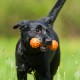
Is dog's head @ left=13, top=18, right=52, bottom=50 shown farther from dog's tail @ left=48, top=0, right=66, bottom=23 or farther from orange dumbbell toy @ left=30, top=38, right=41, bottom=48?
dog's tail @ left=48, top=0, right=66, bottom=23

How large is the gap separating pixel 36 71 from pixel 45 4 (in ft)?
49.5

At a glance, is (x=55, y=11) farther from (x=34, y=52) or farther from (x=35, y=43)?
(x=35, y=43)

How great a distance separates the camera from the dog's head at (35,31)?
24.0 feet

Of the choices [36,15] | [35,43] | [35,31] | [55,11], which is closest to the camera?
[35,43]

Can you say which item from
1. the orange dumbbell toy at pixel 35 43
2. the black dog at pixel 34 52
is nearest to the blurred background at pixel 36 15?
the black dog at pixel 34 52

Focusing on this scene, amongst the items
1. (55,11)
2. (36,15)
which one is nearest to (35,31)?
(55,11)

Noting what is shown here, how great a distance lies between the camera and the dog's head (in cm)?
731

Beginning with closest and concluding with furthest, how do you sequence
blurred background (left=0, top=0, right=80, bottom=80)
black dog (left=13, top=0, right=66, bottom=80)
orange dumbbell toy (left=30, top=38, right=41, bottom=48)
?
orange dumbbell toy (left=30, top=38, right=41, bottom=48) → black dog (left=13, top=0, right=66, bottom=80) → blurred background (left=0, top=0, right=80, bottom=80)

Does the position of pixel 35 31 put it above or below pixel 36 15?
below

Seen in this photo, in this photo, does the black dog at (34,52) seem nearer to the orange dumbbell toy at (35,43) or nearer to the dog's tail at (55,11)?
the orange dumbbell toy at (35,43)

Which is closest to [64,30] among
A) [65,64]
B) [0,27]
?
[0,27]

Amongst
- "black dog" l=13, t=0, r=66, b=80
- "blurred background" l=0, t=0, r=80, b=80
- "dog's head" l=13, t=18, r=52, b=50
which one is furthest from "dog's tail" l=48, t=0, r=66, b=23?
"blurred background" l=0, t=0, r=80, b=80

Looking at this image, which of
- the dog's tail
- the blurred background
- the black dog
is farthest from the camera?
the blurred background

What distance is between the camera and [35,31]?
749 centimetres
